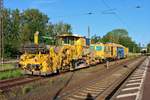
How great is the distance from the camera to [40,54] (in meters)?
26.2

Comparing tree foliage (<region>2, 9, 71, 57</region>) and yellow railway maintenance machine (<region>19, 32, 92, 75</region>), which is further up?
tree foliage (<region>2, 9, 71, 57</region>)

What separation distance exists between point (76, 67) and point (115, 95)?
1791cm

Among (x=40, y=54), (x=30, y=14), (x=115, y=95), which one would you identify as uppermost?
(x=30, y=14)

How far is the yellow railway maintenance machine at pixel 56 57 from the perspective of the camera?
26.0 metres

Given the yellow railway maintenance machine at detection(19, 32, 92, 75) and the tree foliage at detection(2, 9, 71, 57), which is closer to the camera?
the yellow railway maintenance machine at detection(19, 32, 92, 75)

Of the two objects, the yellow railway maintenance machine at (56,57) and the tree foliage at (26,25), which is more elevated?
the tree foliage at (26,25)

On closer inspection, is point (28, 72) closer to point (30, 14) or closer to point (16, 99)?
point (16, 99)

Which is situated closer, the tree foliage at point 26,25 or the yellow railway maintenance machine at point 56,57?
the yellow railway maintenance machine at point 56,57

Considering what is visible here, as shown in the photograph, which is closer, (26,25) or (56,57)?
(56,57)

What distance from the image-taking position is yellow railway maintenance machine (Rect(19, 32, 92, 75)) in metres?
26.0

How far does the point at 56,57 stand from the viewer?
27.5m

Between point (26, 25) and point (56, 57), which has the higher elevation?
point (26, 25)

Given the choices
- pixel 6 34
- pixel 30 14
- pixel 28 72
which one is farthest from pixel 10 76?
pixel 30 14

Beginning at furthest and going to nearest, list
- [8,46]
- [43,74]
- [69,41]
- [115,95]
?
1. [8,46]
2. [69,41]
3. [43,74]
4. [115,95]
